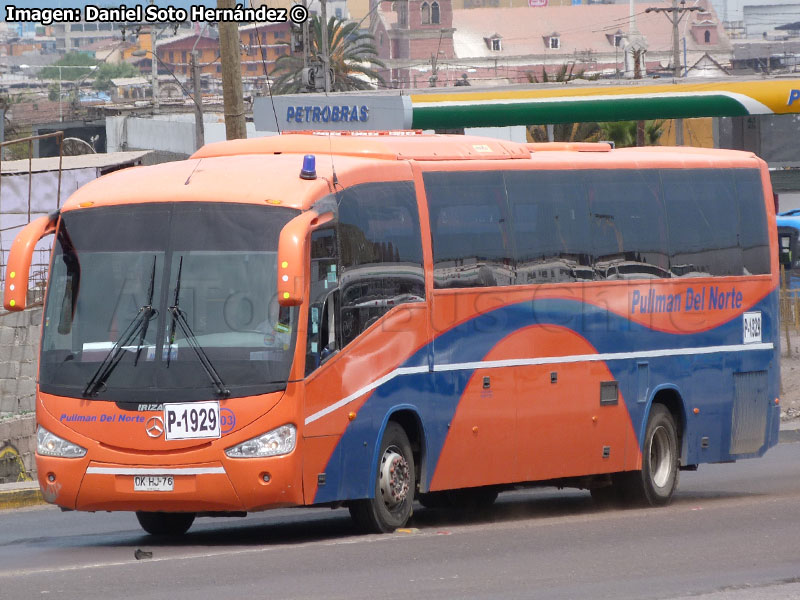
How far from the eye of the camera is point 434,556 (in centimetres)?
1052

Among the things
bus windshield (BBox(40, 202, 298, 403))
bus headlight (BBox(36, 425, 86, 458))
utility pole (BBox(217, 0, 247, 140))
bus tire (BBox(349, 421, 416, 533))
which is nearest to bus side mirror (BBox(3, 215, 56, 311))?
bus windshield (BBox(40, 202, 298, 403))

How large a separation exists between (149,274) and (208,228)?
1.76ft

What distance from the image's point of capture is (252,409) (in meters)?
11.0

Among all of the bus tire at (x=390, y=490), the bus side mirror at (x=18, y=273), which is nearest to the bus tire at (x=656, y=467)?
the bus tire at (x=390, y=490)

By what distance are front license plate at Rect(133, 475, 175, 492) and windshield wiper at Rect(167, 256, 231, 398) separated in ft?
2.32

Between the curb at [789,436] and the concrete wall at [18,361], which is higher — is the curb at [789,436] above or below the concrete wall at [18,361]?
below

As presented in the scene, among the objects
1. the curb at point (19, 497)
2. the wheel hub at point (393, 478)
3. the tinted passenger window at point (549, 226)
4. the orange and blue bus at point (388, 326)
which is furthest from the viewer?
the curb at point (19, 497)

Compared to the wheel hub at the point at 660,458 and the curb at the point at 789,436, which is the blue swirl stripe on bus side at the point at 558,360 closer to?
the wheel hub at the point at 660,458

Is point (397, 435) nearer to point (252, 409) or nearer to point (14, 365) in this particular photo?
point (252, 409)

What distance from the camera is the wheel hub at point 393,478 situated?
1205cm

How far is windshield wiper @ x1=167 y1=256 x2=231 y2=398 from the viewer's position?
10977 millimetres

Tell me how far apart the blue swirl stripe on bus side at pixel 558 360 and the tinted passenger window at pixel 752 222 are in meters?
0.42

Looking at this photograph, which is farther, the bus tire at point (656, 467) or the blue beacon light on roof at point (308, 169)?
the bus tire at point (656, 467)

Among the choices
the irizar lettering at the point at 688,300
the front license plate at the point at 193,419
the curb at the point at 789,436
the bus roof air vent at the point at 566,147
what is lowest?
the curb at the point at 789,436
